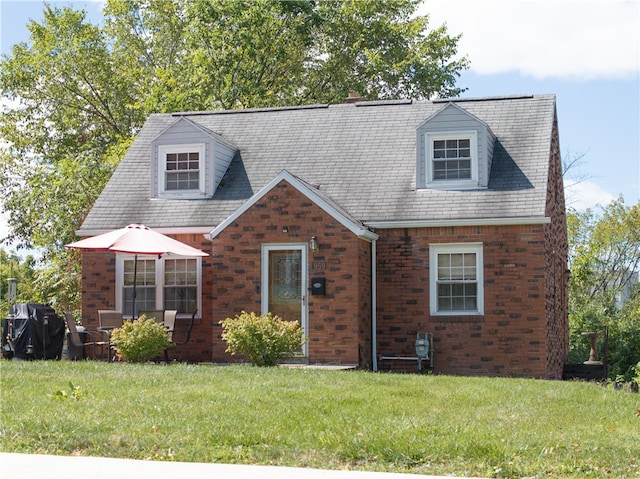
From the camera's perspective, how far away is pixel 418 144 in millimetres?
20438

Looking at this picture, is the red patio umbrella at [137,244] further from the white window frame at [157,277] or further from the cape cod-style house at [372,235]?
the white window frame at [157,277]

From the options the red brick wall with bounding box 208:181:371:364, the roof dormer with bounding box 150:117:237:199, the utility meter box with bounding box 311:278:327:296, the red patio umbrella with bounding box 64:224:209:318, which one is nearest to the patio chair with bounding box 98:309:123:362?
the red patio umbrella with bounding box 64:224:209:318

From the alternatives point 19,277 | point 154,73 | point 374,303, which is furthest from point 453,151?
point 19,277

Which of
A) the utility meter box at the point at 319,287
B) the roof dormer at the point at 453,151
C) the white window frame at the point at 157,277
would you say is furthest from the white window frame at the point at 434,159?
the white window frame at the point at 157,277

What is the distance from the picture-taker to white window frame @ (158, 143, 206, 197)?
845 inches

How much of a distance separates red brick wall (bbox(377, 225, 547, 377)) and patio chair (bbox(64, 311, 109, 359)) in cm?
582

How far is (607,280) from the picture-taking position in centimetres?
4266

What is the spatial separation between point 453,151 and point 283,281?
4675mm

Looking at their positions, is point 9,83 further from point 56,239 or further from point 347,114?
point 347,114

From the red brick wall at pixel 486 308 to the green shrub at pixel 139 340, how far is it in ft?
15.4

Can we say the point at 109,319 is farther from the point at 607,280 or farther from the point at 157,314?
the point at 607,280

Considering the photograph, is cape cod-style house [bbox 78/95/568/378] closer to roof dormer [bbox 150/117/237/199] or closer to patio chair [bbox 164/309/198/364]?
roof dormer [bbox 150/117/237/199]

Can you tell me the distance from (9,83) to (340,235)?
2215 centimetres

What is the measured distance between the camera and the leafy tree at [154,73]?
3186cm
